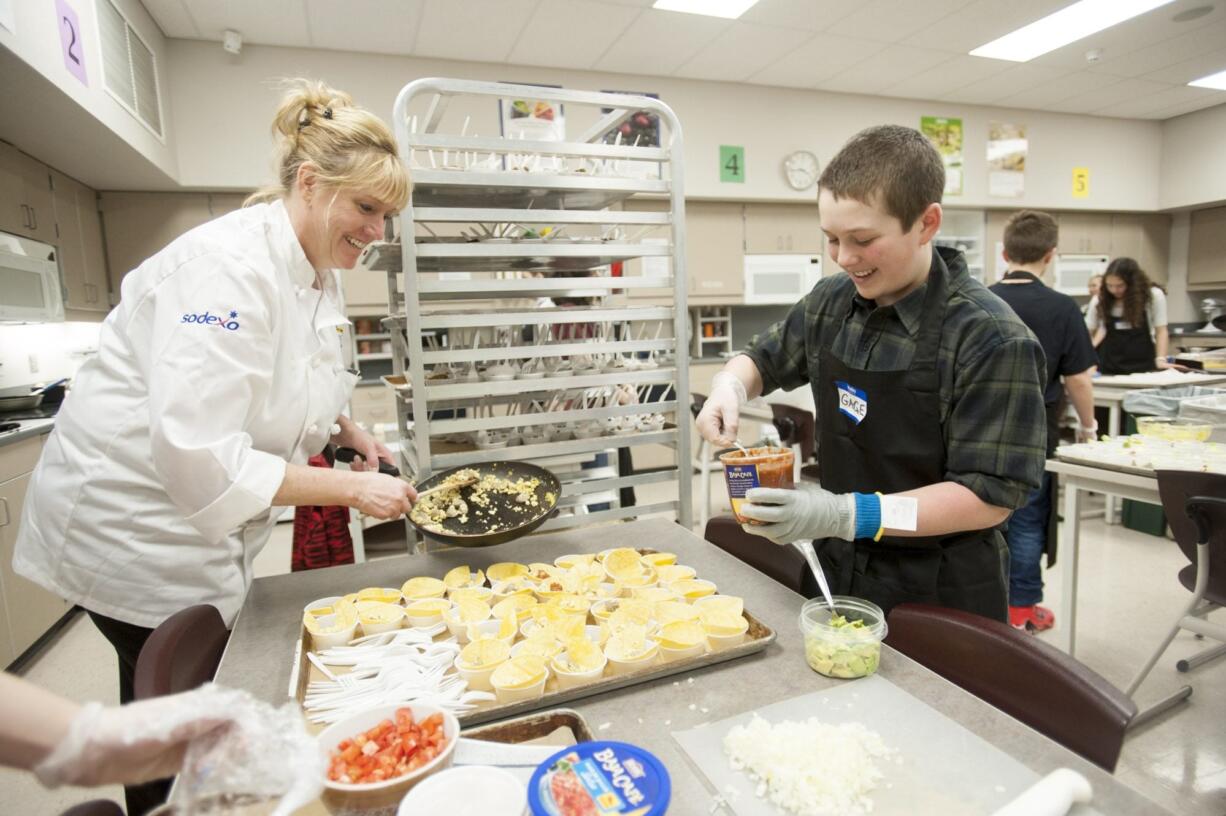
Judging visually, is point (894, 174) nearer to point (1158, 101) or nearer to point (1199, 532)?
point (1199, 532)

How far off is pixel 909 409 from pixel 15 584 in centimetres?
339

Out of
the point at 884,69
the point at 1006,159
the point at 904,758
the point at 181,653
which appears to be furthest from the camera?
the point at 1006,159

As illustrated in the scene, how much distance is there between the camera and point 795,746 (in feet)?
2.72

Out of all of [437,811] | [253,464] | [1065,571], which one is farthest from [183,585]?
[1065,571]

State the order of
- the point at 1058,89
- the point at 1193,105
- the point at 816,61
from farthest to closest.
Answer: the point at 1193,105
the point at 1058,89
the point at 816,61

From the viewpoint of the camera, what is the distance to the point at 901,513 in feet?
3.84

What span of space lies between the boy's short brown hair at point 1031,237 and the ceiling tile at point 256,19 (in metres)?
4.19

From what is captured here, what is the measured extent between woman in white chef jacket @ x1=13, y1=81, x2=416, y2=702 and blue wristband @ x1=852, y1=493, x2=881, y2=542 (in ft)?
3.02

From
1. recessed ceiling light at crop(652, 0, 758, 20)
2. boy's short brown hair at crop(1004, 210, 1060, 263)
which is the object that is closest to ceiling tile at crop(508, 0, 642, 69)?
recessed ceiling light at crop(652, 0, 758, 20)

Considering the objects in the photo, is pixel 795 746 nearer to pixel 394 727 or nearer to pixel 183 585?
pixel 394 727

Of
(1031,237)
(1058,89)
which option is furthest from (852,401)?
(1058,89)

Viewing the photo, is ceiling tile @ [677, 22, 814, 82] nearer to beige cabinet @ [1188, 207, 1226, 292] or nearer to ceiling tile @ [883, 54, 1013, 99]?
ceiling tile @ [883, 54, 1013, 99]

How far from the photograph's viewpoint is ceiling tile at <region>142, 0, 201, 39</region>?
12.7ft

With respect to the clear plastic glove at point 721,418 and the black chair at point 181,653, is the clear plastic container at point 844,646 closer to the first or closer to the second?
the clear plastic glove at point 721,418
